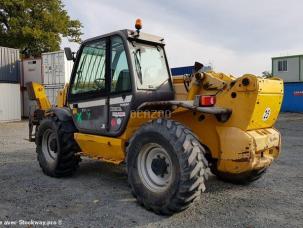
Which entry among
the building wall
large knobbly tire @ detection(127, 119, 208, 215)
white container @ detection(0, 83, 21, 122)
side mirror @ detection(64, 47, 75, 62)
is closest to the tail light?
large knobbly tire @ detection(127, 119, 208, 215)

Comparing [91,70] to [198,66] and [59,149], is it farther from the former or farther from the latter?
[198,66]

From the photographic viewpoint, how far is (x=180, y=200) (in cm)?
449

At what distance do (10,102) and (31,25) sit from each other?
560 inches

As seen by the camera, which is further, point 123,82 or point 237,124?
point 123,82

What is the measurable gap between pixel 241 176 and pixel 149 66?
233 cm

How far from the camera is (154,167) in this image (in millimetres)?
5035

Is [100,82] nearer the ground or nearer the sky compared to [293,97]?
nearer the sky

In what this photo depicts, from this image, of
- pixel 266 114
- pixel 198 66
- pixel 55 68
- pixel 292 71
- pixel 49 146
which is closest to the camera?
pixel 266 114

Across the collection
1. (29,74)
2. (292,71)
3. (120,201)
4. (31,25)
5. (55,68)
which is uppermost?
(31,25)

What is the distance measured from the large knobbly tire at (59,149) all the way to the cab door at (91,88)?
0.29 metres

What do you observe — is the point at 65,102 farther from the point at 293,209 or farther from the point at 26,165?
the point at 293,209

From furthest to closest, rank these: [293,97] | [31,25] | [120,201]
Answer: [31,25]
[293,97]
[120,201]

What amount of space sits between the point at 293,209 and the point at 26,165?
224 inches

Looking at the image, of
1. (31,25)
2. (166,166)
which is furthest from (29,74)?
(166,166)
